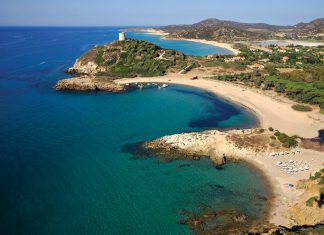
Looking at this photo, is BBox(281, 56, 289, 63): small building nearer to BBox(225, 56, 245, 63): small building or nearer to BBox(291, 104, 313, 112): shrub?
BBox(225, 56, 245, 63): small building

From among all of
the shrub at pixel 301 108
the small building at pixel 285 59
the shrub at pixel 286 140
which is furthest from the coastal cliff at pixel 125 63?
the shrub at pixel 286 140

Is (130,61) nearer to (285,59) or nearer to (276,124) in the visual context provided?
(285,59)

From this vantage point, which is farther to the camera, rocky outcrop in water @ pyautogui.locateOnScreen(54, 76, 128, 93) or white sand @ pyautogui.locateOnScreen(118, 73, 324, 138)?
rocky outcrop in water @ pyautogui.locateOnScreen(54, 76, 128, 93)

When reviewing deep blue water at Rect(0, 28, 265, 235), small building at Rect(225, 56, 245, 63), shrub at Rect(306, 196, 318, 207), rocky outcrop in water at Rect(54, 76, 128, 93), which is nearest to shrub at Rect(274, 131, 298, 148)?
deep blue water at Rect(0, 28, 265, 235)

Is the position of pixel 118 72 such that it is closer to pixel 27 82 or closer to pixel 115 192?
pixel 27 82

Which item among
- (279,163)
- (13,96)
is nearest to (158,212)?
(279,163)

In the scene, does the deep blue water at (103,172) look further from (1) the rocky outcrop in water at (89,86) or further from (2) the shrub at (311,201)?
(1) the rocky outcrop in water at (89,86)

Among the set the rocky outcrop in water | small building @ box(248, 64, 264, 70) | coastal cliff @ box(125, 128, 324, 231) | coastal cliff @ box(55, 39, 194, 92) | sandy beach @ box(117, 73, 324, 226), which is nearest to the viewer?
coastal cliff @ box(125, 128, 324, 231)
